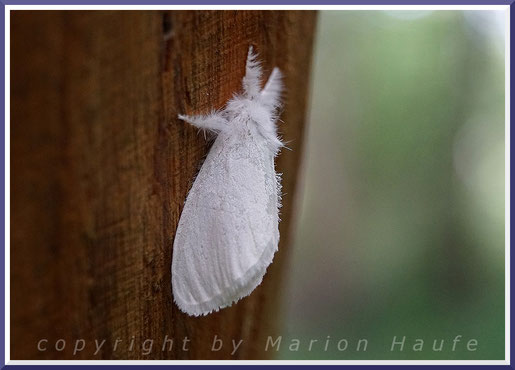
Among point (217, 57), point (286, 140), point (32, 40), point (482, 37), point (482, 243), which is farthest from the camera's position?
point (482, 243)

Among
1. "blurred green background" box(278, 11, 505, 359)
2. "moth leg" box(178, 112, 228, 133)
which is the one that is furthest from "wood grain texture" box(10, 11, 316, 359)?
"blurred green background" box(278, 11, 505, 359)

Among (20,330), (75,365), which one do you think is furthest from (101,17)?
(75,365)

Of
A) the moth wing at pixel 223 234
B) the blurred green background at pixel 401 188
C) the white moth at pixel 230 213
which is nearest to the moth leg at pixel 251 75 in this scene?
→ the white moth at pixel 230 213

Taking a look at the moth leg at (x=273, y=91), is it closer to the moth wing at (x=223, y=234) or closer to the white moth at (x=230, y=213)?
the white moth at (x=230, y=213)

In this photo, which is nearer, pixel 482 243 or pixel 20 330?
pixel 20 330

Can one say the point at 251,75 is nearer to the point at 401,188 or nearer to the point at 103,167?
the point at 103,167

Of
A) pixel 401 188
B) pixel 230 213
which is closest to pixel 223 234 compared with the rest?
pixel 230 213

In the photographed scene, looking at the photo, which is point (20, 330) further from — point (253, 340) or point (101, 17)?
point (253, 340)
